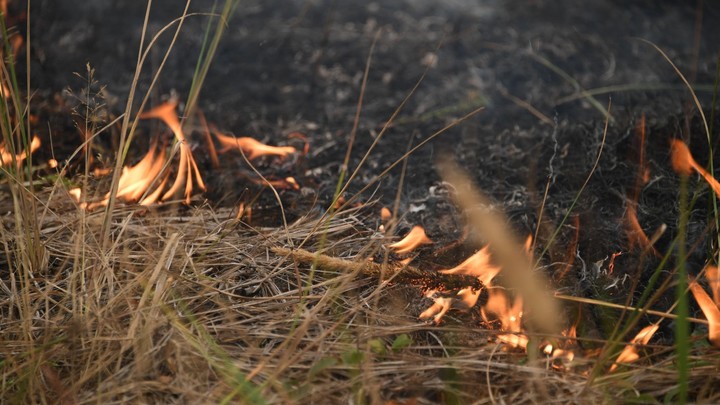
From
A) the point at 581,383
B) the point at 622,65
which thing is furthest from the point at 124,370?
the point at 622,65

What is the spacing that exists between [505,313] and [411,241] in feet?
1.22

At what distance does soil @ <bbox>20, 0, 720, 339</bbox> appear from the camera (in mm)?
2121

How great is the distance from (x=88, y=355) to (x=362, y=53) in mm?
2161

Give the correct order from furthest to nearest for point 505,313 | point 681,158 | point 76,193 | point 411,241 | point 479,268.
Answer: point 681,158 → point 76,193 → point 411,241 → point 479,268 → point 505,313

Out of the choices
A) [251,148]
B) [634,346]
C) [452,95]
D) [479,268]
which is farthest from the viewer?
[452,95]

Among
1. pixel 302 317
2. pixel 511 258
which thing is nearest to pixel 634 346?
pixel 511 258

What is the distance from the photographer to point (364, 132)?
8.99 feet

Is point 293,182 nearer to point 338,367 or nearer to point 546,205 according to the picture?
point 546,205

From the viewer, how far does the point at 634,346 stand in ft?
5.01

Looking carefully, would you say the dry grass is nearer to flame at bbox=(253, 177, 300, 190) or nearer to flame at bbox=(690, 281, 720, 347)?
flame at bbox=(690, 281, 720, 347)

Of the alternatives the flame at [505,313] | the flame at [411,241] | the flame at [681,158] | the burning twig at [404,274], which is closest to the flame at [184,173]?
the burning twig at [404,274]

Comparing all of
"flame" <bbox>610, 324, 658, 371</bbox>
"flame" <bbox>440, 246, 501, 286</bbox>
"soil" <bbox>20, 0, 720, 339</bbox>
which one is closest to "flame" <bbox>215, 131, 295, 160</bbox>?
"soil" <bbox>20, 0, 720, 339</bbox>

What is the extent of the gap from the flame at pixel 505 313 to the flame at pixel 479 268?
4cm

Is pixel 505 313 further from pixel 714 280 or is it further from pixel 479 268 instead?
pixel 714 280
